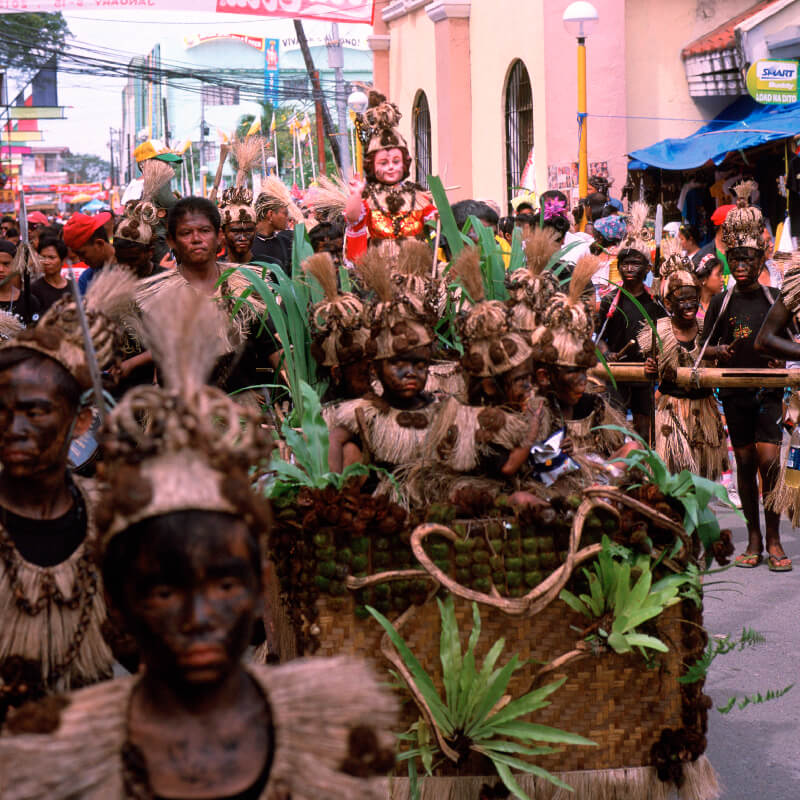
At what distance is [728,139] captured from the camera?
692 inches

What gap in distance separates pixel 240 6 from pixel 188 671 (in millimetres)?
19891

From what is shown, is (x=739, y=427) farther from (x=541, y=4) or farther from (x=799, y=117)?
(x=541, y=4)

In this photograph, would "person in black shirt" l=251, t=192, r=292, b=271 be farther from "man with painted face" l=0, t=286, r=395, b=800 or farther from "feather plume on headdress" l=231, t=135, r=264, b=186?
"man with painted face" l=0, t=286, r=395, b=800

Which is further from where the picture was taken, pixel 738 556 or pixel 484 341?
pixel 738 556

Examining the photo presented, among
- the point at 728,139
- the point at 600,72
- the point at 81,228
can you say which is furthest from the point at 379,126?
the point at 600,72

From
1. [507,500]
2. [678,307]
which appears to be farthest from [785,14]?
[507,500]

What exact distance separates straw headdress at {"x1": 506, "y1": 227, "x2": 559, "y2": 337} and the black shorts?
372 centimetres

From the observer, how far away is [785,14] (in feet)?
60.7

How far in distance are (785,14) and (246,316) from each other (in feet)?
49.1

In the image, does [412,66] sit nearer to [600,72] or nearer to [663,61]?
[663,61]

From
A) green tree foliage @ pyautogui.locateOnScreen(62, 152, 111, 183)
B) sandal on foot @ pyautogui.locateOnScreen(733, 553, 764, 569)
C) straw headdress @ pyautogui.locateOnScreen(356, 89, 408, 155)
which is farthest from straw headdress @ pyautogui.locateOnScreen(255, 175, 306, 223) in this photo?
green tree foliage @ pyautogui.locateOnScreen(62, 152, 111, 183)

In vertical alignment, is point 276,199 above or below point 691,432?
above

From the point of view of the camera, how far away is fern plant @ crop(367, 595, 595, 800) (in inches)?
143

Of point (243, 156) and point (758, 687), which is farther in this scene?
point (243, 156)
